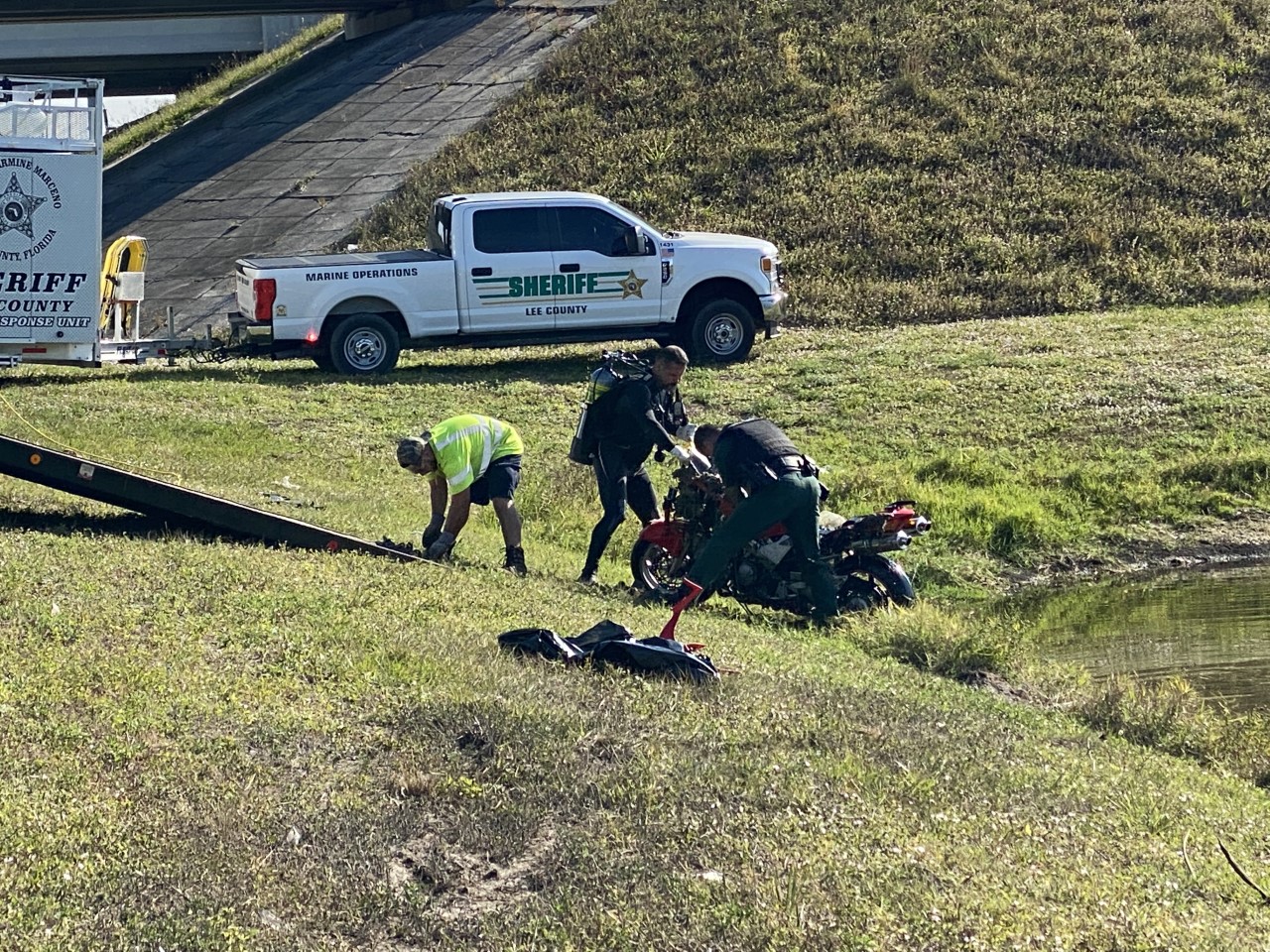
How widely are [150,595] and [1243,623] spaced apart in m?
7.12

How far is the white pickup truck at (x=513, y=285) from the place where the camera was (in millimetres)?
18828

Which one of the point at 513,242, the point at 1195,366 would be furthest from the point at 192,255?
the point at 1195,366

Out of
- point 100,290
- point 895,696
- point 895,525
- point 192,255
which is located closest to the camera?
point 895,696

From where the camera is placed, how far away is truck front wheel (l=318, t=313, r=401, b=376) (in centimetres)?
1897

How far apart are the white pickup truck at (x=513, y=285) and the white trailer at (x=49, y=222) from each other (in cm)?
186

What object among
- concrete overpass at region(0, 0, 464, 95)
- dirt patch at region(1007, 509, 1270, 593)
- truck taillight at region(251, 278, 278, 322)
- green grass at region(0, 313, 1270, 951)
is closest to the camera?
green grass at region(0, 313, 1270, 951)

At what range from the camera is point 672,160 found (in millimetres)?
28297

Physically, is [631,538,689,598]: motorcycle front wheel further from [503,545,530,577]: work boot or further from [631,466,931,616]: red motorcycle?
[503,545,530,577]: work boot

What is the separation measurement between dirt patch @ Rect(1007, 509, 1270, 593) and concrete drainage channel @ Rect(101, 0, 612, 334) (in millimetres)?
14298

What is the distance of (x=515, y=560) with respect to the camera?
35.6 ft

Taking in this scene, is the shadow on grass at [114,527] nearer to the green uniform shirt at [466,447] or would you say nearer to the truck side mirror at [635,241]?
the green uniform shirt at [466,447]

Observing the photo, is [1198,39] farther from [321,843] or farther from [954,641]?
[321,843]

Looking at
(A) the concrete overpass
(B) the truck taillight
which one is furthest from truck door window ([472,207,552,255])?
(A) the concrete overpass

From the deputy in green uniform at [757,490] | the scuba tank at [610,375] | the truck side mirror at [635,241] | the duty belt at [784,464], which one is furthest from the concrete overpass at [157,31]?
the duty belt at [784,464]
